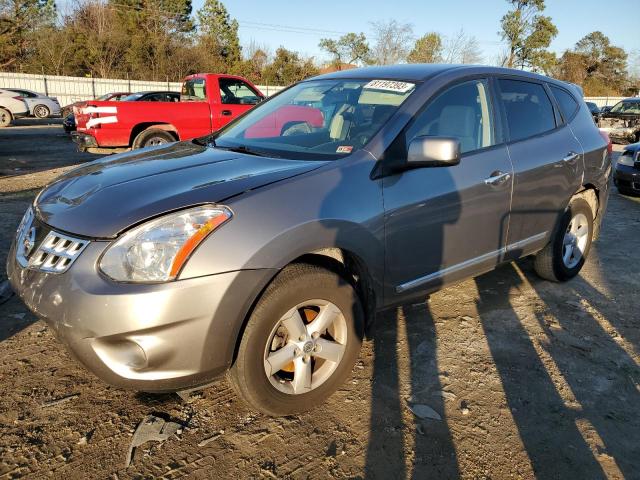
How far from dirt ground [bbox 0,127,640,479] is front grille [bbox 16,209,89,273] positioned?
Result: 0.79 meters

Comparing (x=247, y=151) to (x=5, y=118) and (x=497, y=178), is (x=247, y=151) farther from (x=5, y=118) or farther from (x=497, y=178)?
(x=5, y=118)

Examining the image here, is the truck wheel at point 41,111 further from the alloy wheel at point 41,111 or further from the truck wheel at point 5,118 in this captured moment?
the truck wheel at point 5,118

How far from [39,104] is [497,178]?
2524 cm

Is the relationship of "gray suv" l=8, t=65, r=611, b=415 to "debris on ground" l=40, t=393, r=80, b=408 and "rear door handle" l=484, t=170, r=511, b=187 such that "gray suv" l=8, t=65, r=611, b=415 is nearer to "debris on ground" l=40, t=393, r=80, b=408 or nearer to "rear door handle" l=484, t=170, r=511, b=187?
"rear door handle" l=484, t=170, r=511, b=187

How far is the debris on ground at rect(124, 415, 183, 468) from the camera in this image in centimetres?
230

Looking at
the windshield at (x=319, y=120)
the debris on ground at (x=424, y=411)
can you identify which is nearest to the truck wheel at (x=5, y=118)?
the windshield at (x=319, y=120)

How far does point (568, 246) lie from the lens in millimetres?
4277

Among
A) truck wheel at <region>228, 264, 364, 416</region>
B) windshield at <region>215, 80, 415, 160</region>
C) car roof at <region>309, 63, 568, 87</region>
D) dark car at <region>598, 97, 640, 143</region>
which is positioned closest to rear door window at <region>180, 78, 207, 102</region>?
windshield at <region>215, 80, 415, 160</region>

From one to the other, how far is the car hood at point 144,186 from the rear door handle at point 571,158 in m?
2.29

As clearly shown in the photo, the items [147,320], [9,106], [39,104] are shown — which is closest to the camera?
[147,320]

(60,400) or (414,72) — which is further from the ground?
(414,72)

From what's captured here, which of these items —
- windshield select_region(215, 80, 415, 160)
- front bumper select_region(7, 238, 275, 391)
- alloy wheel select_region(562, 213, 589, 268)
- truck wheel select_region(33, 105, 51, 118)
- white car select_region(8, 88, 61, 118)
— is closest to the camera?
front bumper select_region(7, 238, 275, 391)

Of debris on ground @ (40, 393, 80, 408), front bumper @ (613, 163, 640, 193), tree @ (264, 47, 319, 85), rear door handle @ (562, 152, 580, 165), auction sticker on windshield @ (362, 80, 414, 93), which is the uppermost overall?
tree @ (264, 47, 319, 85)

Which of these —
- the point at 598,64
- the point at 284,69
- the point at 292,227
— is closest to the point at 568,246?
the point at 292,227
